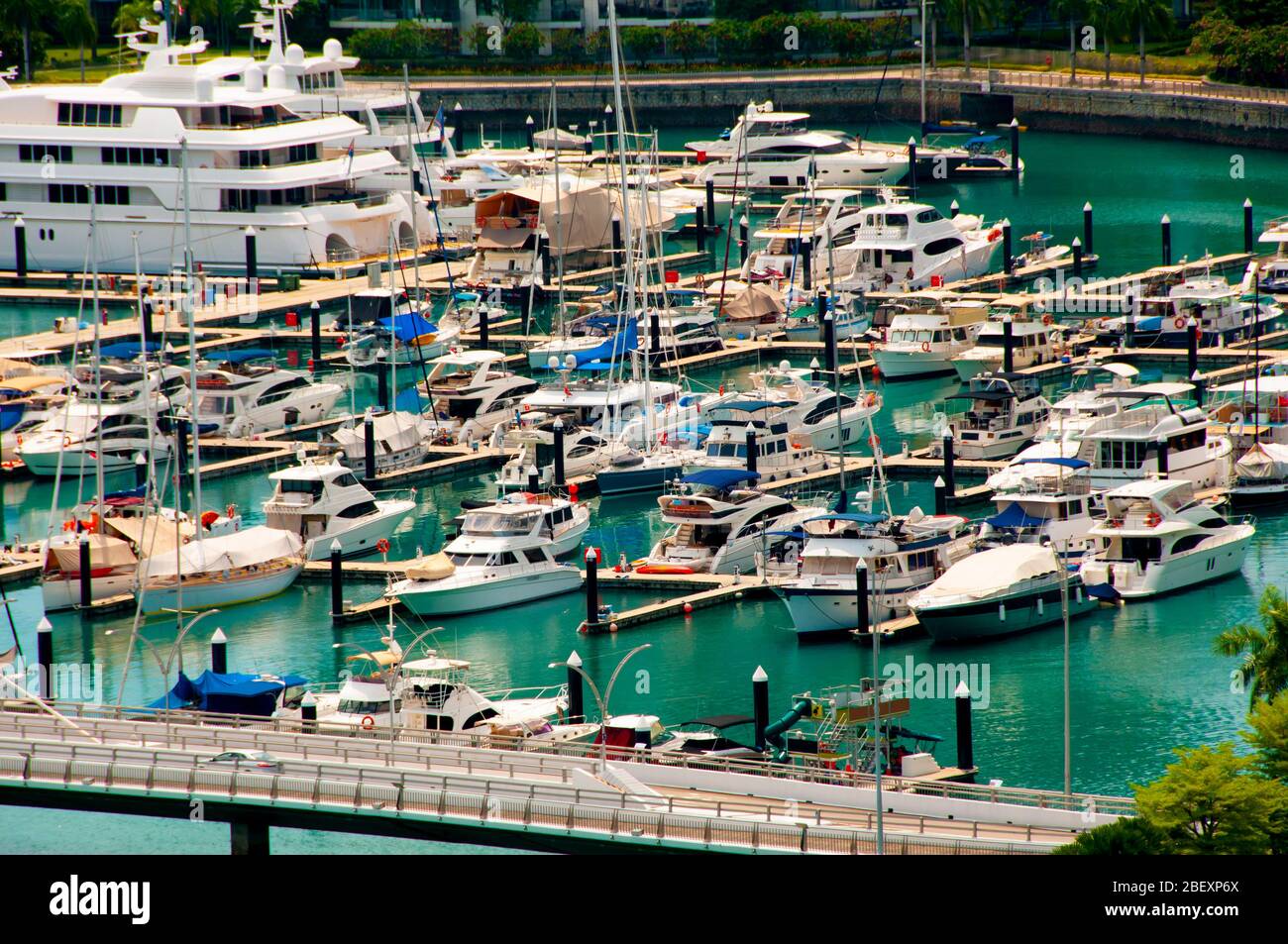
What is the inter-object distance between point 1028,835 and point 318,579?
2675cm

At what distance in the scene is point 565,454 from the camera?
69.0 metres

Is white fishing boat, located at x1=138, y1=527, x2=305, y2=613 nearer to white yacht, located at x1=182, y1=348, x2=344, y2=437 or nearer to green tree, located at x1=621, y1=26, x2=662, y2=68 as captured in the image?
white yacht, located at x1=182, y1=348, x2=344, y2=437

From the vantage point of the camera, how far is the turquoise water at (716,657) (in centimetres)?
A: 4797

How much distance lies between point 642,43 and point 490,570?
92.4 metres

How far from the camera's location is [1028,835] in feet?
131

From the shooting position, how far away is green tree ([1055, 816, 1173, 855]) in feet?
117

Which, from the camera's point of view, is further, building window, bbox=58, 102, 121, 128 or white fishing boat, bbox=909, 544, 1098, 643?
building window, bbox=58, 102, 121, 128

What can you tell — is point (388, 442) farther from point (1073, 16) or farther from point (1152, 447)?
point (1073, 16)

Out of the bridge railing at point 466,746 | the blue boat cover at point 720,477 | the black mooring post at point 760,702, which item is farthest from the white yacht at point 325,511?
the bridge railing at point 466,746

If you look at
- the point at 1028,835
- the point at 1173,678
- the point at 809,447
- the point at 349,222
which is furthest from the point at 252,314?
the point at 1028,835

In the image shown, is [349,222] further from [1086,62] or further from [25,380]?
[1086,62]

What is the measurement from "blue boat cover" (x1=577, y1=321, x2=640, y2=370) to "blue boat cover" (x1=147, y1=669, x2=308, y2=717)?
24.5 metres

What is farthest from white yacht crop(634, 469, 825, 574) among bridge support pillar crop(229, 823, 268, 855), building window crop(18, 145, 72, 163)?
building window crop(18, 145, 72, 163)

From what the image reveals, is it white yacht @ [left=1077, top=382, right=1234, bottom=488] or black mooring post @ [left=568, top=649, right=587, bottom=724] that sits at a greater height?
white yacht @ [left=1077, top=382, right=1234, bottom=488]
